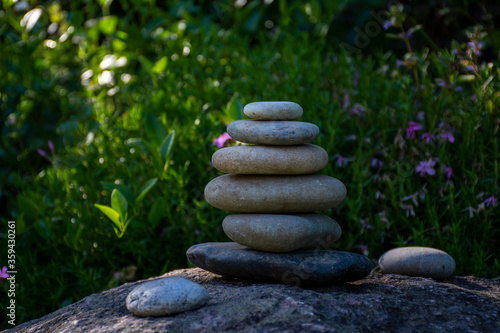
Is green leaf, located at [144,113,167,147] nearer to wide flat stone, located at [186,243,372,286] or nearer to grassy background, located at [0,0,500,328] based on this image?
grassy background, located at [0,0,500,328]

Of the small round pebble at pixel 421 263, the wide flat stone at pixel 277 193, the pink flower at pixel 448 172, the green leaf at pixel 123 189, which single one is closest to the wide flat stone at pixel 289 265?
the wide flat stone at pixel 277 193

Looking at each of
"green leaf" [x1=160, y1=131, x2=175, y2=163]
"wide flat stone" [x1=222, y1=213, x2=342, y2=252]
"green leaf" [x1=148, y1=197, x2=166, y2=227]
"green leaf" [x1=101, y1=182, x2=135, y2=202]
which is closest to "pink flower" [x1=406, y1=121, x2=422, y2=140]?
"wide flat stone" [x1=222, y1=213, x2=342, y2=252]

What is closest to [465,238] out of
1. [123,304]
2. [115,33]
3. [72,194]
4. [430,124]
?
[430,124]

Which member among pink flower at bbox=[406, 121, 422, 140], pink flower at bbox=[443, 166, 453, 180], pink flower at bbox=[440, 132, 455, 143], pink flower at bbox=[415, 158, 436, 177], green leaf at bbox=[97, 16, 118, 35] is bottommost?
pink flower at bbox=[443, 166, 453, 180]

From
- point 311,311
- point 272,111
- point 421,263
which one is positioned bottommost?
point 421,263

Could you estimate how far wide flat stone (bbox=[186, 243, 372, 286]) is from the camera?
2600mm

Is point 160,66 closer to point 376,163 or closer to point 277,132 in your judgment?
point 376,163

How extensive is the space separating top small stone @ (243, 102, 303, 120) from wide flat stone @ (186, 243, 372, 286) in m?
0.66

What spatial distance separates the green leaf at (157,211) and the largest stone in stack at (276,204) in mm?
651

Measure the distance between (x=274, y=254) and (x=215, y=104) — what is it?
2.04 meters

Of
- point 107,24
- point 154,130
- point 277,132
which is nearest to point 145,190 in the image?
point 154,130

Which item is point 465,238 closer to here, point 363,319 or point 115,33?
point 363,319

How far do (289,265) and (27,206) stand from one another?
78.1 inches

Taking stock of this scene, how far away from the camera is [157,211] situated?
342cm
